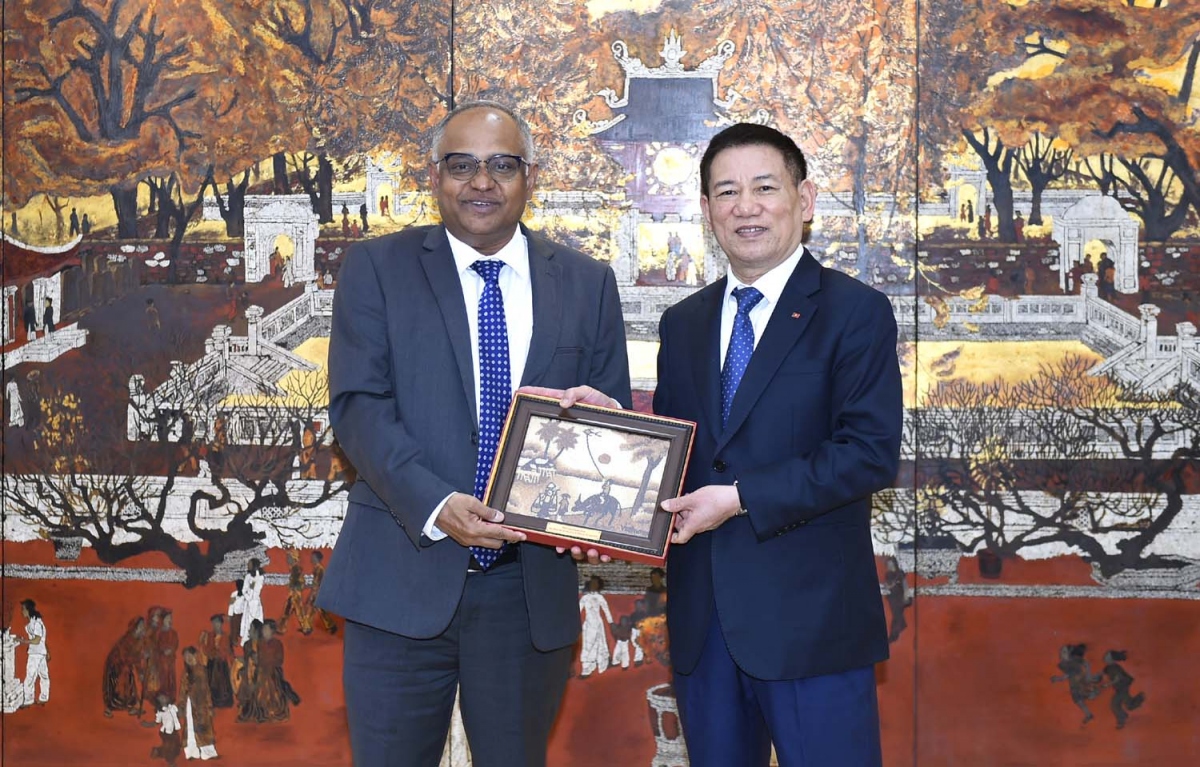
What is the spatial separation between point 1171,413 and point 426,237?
2.80 meters

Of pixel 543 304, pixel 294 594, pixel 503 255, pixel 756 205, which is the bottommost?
pixel 294 594

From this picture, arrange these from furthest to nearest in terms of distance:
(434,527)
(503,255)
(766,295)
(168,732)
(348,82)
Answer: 1. (168,732)
2. (348,82)
3. (503,255)
4. (766,295)
5. (434,527)

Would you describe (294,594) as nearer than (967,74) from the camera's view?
No

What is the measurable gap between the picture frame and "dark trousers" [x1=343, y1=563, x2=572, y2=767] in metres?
0.21

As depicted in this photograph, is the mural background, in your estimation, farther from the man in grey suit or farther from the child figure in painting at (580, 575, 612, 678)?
the man in grey suit

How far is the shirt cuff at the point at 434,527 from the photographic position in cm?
221

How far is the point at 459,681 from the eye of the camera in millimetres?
2398

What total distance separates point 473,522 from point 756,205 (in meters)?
0.95

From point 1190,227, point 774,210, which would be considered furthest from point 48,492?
point 1190,227

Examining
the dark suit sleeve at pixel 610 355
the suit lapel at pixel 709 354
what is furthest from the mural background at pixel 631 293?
the suit lapel at pixel 709 354


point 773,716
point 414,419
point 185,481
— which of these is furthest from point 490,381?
point 185,481

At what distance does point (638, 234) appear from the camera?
3768 mm

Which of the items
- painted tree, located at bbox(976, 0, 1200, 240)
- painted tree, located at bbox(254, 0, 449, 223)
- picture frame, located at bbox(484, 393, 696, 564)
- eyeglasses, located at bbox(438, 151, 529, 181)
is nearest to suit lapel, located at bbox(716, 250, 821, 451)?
picture frame, located at bbox(484, 393, 696, 564)

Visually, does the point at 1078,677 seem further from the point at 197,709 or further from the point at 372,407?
the point at 197,709
